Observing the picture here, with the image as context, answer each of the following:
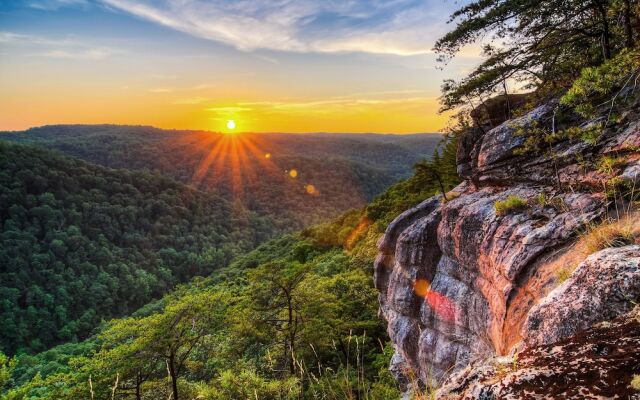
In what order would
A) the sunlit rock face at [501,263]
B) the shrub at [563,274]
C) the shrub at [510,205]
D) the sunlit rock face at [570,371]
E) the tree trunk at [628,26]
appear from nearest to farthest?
the sunlit rock face at [570,371] < the sunlit rock face at [501,263] < the shrub at [563,274] < the shrub at [510,205] < the tree trunk at [628,26]

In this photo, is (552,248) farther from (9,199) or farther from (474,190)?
(9,199)

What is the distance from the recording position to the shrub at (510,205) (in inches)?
283

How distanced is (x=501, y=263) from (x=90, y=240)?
11655 centimetres

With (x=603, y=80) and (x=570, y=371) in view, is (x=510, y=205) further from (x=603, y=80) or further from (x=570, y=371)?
(x=570, y=371)

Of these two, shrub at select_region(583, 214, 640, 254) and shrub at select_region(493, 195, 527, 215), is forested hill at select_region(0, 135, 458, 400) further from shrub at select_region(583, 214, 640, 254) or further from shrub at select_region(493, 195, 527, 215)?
shrub at select_region(583, 214, 640, 254)

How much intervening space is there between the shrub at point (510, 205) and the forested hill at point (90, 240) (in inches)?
3362

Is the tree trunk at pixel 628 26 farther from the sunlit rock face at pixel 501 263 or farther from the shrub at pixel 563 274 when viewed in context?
Answer: the shrub at pixel 563 274

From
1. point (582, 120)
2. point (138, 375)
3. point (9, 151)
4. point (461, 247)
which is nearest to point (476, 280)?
point (461, 247)

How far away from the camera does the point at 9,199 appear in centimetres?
10419

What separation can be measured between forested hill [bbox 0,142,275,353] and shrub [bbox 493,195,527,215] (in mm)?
85385

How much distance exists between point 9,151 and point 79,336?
257ft

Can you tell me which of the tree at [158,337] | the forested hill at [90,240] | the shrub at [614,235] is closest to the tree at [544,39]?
the shrub at [614,235]

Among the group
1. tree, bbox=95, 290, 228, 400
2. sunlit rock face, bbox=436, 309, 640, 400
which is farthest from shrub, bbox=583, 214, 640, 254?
tree, bbox=95, 290, 228, 400

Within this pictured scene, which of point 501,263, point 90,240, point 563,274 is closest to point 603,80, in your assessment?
point 501,263
